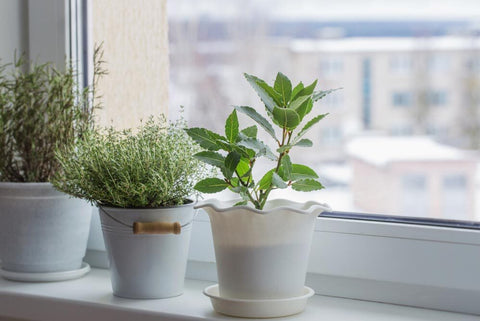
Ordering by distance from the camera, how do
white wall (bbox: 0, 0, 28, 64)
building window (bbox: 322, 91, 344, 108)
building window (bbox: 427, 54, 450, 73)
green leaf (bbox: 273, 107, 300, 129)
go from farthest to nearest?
white wall (bbox: 0, 0, 28, 64) < building window (bbox: 322, 91, 344, 108) < building window (bbox: 427, 54, 450, 73) < green leaf (bbox: 273, 107, 300, 129)

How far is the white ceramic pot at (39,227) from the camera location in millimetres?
1125

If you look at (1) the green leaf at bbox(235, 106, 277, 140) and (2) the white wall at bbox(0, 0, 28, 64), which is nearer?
(1) the green leaf at bbox(235, 106, 277, 140)

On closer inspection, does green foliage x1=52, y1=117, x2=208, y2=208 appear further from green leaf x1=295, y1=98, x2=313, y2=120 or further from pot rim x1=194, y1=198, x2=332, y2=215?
green leaf x1=295, y1=98, x2=313, y2=120

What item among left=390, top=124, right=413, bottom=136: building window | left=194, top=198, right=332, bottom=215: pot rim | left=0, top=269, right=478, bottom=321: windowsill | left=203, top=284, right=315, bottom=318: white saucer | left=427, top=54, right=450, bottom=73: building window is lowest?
left=0, top=269, right=478, bottom=321: windowsill

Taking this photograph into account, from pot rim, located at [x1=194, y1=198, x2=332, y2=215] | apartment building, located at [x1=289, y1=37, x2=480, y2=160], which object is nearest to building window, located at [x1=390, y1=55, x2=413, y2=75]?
apartment building, located at [x1=289, y1=37, x2=480, y2=160]

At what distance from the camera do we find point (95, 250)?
1.28 m

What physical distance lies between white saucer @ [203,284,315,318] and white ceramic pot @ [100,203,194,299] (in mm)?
118

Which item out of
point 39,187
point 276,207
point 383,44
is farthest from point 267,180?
point 39,187

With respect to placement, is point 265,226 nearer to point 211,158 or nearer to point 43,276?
point 211,158

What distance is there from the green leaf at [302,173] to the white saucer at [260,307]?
0.16m

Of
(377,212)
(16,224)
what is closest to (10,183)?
(16,224)

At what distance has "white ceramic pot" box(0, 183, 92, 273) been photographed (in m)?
1.12

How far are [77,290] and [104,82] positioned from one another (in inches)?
16.2

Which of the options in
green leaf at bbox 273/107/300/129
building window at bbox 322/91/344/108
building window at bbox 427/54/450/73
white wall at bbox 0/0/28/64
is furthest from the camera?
white wall at bbox 0/0/28/64
